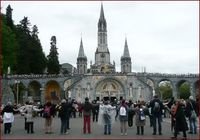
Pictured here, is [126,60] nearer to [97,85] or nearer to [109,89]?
[109,89]

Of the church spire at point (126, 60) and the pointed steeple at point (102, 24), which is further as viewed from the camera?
the pointed steeple at point (102, 24)

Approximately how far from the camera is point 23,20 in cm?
7581

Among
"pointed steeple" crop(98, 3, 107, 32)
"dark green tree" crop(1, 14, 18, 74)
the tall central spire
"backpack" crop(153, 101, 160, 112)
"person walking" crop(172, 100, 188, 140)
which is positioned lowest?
"person walking" crop(172, 100, 188, 140)

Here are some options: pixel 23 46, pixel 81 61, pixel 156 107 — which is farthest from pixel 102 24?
pixel 156 107

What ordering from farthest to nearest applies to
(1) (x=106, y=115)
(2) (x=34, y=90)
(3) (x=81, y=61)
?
(3) (x=81, y=61) → (2) (x=34, y=90) → (1) (x=106, y=115)

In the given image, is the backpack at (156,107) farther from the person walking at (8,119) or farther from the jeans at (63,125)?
the person walking at (8,119)

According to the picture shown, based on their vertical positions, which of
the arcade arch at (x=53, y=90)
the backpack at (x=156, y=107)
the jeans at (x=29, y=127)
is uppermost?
the arcade arch at (x=53, y=90)

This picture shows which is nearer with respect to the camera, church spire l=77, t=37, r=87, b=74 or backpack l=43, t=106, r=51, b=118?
backpack l=43, t=106, r=51, b=118

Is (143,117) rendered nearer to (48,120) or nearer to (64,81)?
(48,120)

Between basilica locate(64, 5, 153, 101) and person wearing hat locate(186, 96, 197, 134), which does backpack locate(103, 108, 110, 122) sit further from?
basilica locate(64, 5, 153, 101)

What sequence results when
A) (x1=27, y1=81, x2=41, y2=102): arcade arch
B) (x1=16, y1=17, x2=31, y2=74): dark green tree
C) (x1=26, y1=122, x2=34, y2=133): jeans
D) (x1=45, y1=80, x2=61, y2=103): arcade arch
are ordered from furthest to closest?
1. (x1=27, y1=81, x2=41, y2=102): arcade arch
2. (x1=45, y1=80, x2=61, y2=103): arcade arch
3. (x1=16, y1=17, x2=31, y2=74): dark green tree
4. (x1=26, y1=122, x2=34, y2=133): jeans

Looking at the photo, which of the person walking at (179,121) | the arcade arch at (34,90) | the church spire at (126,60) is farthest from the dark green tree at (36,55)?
the person walking at (179,121)

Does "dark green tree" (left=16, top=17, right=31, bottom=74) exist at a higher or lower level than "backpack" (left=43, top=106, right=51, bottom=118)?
higher

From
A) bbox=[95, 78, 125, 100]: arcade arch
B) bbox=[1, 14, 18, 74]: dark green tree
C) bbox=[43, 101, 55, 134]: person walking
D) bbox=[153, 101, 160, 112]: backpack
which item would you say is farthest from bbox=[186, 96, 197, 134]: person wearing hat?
bbox=[95, 78, 125, 100]: arcade arch
